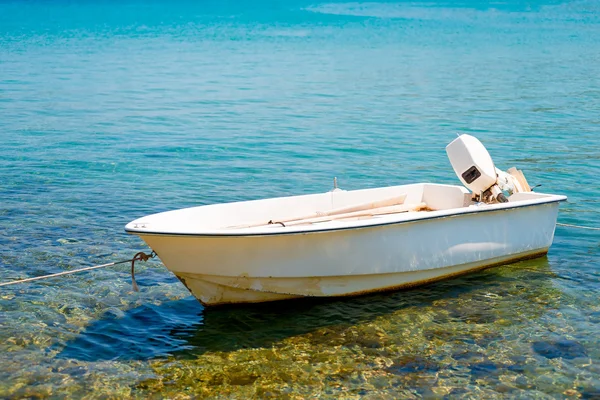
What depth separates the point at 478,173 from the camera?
10.2 m

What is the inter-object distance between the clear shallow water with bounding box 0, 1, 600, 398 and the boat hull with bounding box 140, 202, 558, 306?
25 cm

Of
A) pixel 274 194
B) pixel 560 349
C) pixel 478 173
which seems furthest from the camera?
pixel 274 194

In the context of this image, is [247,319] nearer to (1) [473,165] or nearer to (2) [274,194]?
(1) [473,165]

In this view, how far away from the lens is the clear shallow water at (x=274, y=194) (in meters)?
7.32

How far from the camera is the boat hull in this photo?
791 cm

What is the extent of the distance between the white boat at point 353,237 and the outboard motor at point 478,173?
0.01 meters

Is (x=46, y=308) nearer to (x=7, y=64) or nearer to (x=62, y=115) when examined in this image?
(x=62, y=115)

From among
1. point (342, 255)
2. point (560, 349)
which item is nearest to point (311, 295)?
point (342, 255)

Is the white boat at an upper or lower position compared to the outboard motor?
lower

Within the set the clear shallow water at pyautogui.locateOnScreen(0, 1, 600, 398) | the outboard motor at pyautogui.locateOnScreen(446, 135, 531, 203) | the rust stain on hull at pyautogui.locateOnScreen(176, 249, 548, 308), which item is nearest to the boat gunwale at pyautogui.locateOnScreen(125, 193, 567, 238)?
the outboard motor at pyautogui.locateOnScreen(446, 135, 531, 203)

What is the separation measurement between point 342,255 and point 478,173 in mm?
2767

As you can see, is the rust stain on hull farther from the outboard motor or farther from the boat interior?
the outboard motor

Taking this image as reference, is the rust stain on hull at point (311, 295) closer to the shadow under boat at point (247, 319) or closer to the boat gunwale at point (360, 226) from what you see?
the shadow under boat at point (247, 319)

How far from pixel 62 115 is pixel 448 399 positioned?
19.3m
